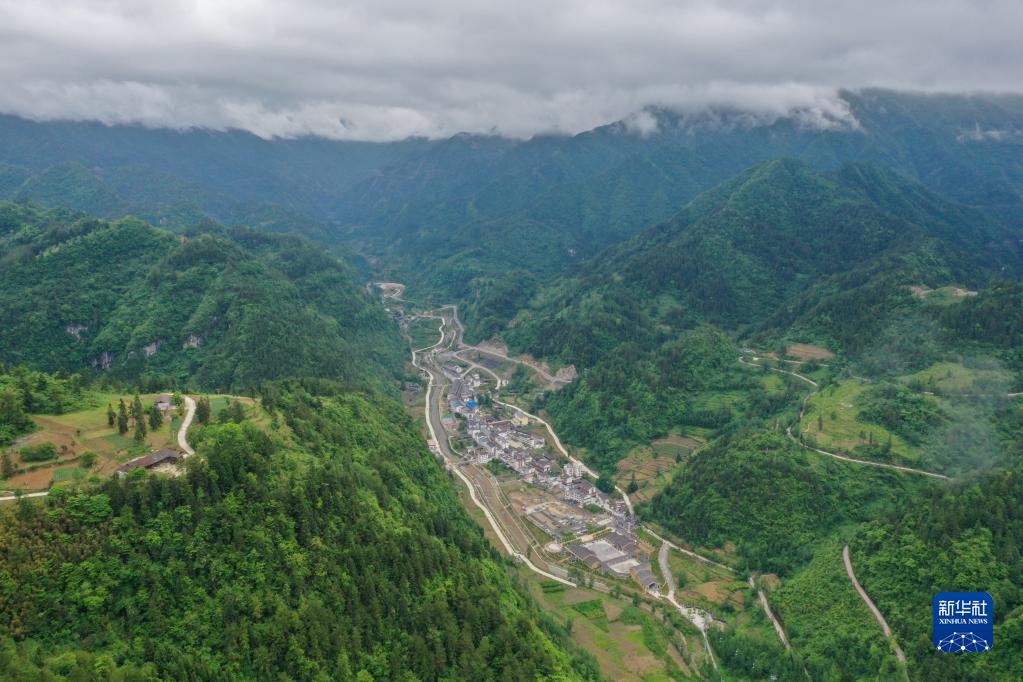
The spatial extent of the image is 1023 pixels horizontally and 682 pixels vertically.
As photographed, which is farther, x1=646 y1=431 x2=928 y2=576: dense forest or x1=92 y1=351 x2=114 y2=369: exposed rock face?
A: x1=92 y1=351 x2=114 y2=369: exposed rock face

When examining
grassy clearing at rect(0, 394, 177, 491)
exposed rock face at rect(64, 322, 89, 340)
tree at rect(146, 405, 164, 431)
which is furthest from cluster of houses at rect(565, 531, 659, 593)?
exposed rock face at rect(64, 322, 89, 340)

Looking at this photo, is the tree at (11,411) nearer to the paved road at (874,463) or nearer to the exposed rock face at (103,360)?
the exposed rock face at (103,360)

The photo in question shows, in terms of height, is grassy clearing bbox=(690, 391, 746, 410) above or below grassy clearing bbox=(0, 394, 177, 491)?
below

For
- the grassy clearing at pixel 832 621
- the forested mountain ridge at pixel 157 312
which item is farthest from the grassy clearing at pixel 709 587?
the forested mountain ridge at pixel 157 312

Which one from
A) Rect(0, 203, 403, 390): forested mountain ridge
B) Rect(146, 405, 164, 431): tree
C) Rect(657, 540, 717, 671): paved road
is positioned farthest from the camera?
Rect(0, 203, 403, 390): forested mountain ridge

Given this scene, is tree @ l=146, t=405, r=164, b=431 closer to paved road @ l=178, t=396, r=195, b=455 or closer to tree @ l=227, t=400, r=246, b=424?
paved road @ l=178, t=396, r=195, b=455

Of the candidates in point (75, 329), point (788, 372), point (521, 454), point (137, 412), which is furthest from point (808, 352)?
point (75, 329)

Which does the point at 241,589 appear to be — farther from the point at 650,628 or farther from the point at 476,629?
the point at 650,628
